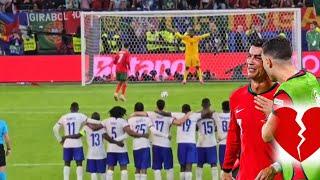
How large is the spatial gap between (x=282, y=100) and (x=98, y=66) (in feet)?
75.7

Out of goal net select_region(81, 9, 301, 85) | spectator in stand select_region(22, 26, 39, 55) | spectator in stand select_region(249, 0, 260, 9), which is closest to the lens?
goal net select_region(81, 9, 301, 85)

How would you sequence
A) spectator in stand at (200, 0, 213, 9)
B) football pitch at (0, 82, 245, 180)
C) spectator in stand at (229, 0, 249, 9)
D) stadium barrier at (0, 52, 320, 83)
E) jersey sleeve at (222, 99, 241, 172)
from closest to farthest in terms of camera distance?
A: jersey sleeve at (222, 99, 241, 172)
football pitch at (0, 82, 245, 180)
stadium barrier at (0, 52, 320, 83)
spectator in stand at (229, 0, 249, 9)
spectator in stand at (200, 0, 213, 9)

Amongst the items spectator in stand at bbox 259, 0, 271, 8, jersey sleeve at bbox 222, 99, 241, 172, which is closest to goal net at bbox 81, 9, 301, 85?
spectator in stand at bbox 259, 0, 271, 8

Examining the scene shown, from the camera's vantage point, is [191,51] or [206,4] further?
[206,4]

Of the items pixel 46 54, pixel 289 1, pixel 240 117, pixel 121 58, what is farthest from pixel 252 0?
pixel 240 117

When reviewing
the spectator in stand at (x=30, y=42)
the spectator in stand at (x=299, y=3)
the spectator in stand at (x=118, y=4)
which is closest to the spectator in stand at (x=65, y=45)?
the spectator in stand at (x=30, y=42)

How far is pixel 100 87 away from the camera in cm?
2884

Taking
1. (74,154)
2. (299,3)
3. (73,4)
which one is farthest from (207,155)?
(73,4)

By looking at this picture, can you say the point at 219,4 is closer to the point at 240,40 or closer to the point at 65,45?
the point at 240,40

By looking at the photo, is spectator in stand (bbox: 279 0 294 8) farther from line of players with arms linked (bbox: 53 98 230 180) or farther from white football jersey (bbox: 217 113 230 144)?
white football jersey (bbox: 217 113 230 144)

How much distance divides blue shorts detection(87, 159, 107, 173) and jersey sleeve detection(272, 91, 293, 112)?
24.6ft

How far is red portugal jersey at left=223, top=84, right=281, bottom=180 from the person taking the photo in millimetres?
7777

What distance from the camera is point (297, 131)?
6.60m

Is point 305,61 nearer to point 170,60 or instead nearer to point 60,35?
point 170,60
